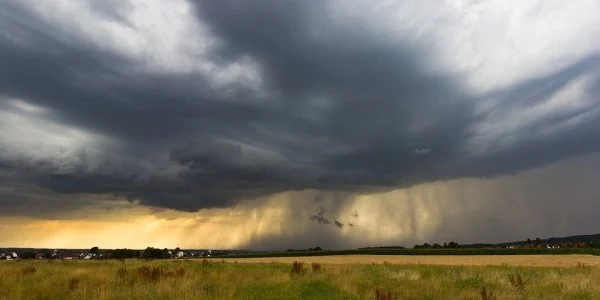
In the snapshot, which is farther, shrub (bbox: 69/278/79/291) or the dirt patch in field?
the dirt patch in field

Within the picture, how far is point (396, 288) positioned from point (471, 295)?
2.99 m

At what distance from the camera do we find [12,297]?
48.5ft

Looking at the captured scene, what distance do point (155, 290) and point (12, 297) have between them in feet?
14.9

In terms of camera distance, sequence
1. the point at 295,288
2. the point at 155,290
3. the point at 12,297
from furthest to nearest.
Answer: the point at 295,288 < the point at 155,290 < the point at 12,297

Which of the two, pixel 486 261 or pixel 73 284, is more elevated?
pixel 73 284

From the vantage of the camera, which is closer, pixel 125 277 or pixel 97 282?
pixel 97 282

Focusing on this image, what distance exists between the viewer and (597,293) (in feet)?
55.3

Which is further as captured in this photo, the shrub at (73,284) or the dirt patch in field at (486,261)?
the dirt patch in field at (486,261)

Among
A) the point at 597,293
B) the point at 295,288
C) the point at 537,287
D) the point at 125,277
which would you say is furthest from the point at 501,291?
the point at 125,277

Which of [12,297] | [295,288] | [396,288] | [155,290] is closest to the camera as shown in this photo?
[12,297]

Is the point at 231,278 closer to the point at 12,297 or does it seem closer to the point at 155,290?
the point at 155,290

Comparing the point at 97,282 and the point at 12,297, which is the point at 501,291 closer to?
the point at 97,282

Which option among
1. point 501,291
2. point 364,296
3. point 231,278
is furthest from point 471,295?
point 231,278

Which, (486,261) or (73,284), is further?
(486,261)
